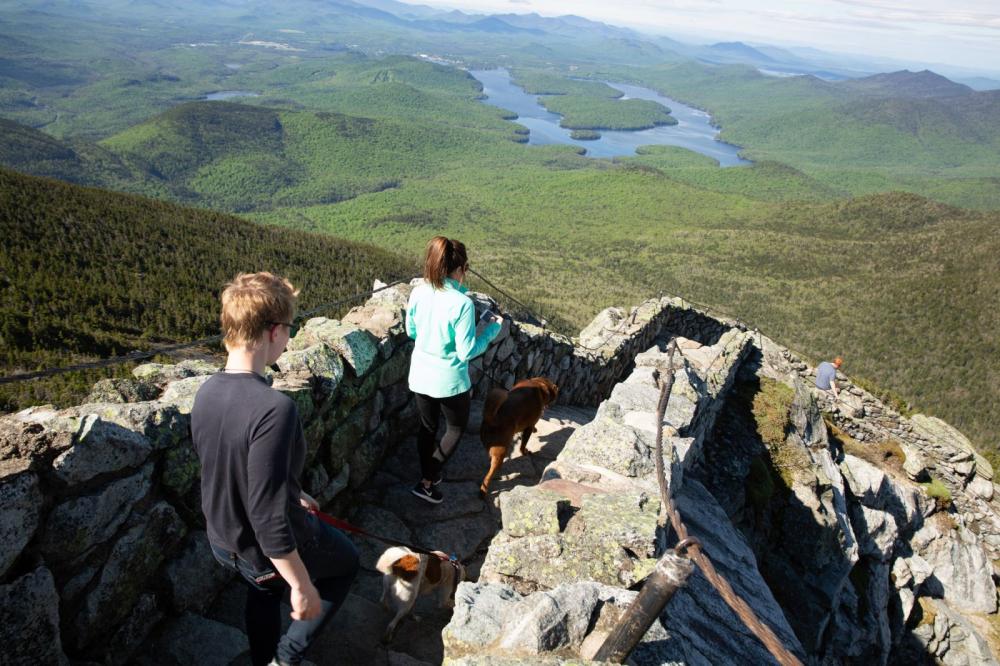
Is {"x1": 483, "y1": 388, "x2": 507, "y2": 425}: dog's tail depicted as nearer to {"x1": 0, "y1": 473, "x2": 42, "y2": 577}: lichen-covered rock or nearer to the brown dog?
the brown dog

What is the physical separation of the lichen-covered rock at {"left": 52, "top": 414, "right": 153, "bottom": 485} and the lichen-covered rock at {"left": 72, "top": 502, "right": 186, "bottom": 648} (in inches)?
16.4

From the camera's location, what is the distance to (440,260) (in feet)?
14.6

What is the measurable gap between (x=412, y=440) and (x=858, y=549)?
8337 millimetres

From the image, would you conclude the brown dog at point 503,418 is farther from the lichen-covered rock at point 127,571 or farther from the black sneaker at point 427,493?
the lichen-covered rock at point 127,571

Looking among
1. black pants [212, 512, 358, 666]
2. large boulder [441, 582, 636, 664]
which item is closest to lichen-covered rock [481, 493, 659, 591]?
large boulder [441, 582, 636, 664]

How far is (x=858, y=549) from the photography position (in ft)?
31.3

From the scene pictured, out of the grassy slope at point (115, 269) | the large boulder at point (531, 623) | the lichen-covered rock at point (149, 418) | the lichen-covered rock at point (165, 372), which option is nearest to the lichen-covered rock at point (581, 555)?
the large boulder at point (531, 623)

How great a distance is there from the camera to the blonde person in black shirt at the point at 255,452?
2.20 m

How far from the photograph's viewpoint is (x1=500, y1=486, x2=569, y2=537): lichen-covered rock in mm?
3902

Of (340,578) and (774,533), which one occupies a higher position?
(340,578)

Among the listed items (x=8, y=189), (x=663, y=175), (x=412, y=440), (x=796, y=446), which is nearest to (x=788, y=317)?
(x=796, y=446)

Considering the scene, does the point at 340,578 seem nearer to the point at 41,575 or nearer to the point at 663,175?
the point at 41,575

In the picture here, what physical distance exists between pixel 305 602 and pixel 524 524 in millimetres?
1813

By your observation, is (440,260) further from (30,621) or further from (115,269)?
(115,269)
